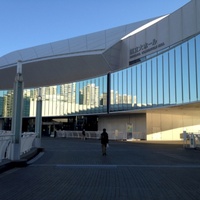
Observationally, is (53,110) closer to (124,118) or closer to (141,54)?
(124,118)

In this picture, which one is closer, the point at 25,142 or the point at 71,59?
the point at 25,142

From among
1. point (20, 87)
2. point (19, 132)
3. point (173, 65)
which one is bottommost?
point (19, 132)

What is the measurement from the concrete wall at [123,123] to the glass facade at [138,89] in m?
2.71

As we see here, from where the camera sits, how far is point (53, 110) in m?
56.7

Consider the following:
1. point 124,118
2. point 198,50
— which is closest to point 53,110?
point 124,118

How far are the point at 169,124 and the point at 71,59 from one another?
16857 mm

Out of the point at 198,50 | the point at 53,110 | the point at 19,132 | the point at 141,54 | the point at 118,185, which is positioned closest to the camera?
the point at 118,185

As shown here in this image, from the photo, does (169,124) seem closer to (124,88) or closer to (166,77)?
(124,88)

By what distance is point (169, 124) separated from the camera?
42.2 metres

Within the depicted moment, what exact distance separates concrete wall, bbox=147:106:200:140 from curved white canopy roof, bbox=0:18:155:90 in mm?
9145

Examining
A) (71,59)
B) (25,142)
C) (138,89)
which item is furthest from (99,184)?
(71,59)

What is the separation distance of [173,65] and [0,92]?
42205 mm

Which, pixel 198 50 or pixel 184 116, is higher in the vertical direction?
pixel 198 50

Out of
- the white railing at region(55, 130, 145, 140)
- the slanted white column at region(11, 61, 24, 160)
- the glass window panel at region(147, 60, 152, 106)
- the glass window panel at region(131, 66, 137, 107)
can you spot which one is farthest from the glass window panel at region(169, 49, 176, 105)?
the slanted white column at region(11, 61, 24, 160)
